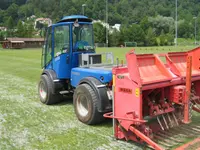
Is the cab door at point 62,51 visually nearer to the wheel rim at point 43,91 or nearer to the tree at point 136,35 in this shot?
the wheel rim at point 43,91

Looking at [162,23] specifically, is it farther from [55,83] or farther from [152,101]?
[152,101]

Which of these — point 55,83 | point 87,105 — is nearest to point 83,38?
point 55,83

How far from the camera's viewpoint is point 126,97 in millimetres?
5234

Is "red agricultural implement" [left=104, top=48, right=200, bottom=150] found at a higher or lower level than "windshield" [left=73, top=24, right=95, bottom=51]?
lower

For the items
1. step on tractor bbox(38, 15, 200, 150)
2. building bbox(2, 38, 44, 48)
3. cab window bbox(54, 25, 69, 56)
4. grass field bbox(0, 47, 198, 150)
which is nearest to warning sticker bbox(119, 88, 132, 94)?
step on tractor bbox(38, 15, 200, 150)

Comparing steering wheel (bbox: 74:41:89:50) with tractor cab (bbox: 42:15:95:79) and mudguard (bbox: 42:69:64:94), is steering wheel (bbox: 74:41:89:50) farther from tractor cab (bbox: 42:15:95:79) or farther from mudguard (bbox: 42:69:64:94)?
mudguard (bbox: 42:69:64:94)

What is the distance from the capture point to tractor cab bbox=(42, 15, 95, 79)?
309 inches

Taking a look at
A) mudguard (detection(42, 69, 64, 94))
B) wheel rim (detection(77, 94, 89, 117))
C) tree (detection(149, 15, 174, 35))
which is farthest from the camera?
tree (detection(149, 15, 174, 35))

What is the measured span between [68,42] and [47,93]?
1.80 m

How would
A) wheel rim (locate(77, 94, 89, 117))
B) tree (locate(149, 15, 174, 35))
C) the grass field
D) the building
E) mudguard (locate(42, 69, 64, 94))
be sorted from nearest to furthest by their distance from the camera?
the grass field < wheel rim (locate(77, 94, 89, 117)) < mudguard (locate(42, 69, 64, 94)) < the building < tree (locate(149, 15, 174, 35))

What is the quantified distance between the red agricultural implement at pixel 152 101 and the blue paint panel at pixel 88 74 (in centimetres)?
82

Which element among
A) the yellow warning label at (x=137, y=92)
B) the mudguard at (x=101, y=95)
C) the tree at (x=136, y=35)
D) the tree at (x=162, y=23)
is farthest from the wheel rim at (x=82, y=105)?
the tree at (x=162, y=23)

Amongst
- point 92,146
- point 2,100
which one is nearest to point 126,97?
point 92,146

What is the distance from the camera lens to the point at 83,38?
816 centimetres
